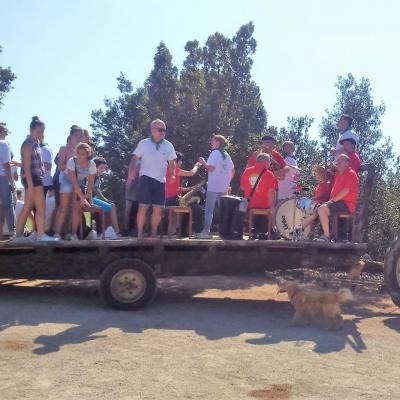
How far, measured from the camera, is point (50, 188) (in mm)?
9445

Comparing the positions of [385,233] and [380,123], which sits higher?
[380,123]

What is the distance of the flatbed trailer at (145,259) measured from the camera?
27.0 feet

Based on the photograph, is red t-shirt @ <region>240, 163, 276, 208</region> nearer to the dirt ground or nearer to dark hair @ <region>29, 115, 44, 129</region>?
the dirt ground

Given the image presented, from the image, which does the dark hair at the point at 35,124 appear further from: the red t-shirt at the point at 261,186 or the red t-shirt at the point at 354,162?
the red t-shirt at the point at 354,162

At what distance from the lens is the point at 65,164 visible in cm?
902

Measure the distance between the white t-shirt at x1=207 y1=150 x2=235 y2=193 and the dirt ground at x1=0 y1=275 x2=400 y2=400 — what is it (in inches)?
70.5

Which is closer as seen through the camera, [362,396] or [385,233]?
[362,396]

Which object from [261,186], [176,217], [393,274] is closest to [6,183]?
[176,217]

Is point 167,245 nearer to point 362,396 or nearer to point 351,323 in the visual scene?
point 351,323

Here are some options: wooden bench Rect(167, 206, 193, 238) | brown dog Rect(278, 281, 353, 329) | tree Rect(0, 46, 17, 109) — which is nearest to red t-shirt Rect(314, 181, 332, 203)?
brown dog Rect(278, 281, 353, 329)

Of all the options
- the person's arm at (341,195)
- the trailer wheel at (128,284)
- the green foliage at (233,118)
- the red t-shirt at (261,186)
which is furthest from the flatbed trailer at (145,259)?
the green foliage at (233,118)

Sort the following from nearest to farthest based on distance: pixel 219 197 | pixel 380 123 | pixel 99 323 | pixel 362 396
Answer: pixel 362 396
pixel 99 323
pixel 219 197
pixel 380 123

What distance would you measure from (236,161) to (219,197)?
7.01 meters

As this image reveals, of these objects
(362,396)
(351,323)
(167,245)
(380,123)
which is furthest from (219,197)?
(380,123)
